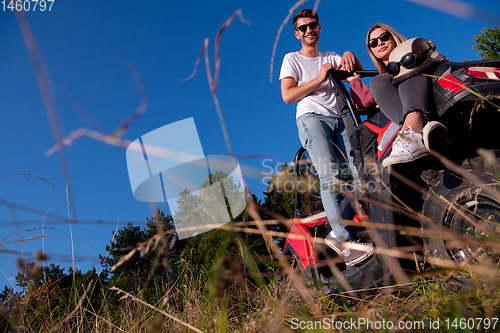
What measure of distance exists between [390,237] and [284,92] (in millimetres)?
1698

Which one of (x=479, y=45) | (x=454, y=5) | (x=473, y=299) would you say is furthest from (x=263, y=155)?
A: (x=479, y=45)

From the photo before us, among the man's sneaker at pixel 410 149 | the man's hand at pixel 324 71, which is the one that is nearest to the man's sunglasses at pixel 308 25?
the man's hand at pixel 324 71

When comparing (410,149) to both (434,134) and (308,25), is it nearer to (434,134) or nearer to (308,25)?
(434,134)

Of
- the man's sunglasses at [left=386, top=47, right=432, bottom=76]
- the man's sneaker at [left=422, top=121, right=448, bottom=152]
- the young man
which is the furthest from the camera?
the young man

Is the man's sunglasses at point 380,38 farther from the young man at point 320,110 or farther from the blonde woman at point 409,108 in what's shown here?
the blonde woman at point 409,108

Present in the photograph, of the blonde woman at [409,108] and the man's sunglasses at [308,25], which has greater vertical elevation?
the man's sunglasses at [308,25]

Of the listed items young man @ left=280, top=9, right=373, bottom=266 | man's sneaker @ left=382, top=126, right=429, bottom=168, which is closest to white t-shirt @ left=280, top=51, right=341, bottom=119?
young man @ left=280, top=9, right=373, bottom=266

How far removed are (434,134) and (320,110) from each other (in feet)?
4.14

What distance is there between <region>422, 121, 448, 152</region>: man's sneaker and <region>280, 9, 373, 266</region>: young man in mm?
700

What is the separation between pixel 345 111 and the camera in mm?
2543

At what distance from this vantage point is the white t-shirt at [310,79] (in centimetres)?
277

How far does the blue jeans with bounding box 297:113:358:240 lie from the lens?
240cm

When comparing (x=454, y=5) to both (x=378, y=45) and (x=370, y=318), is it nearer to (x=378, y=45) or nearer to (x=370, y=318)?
(x=370, y=318)

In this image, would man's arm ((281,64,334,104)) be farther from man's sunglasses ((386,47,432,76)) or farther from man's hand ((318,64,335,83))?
man's sunglasses ((386,47,432,76))
